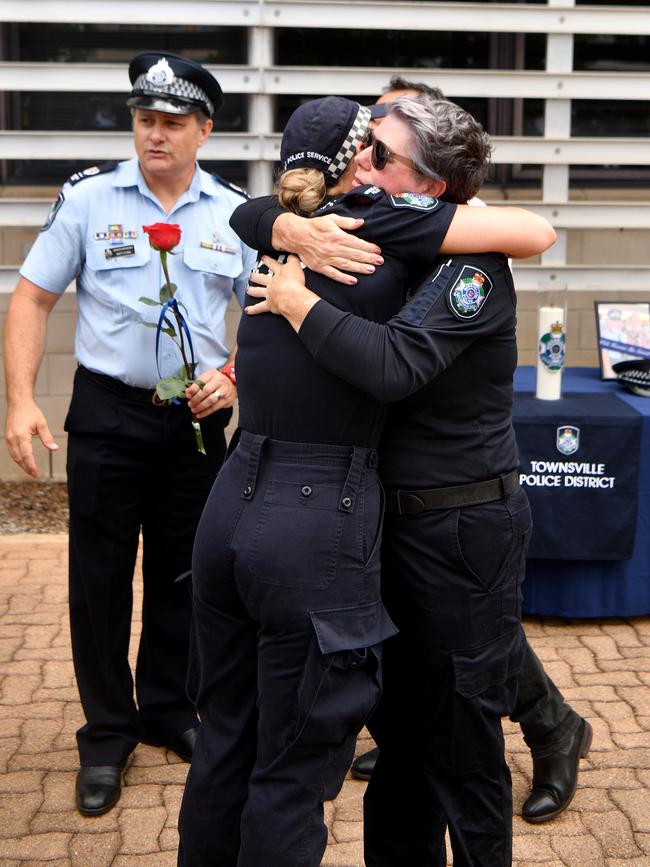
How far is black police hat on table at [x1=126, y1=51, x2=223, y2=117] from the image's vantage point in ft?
10.9

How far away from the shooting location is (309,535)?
2.15m

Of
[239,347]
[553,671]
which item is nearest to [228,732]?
→ [239,347]

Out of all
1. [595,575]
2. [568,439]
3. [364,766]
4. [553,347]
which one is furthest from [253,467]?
[595,575]

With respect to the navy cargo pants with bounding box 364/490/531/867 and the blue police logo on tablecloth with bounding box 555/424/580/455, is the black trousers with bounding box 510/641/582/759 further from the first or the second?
the blue police logo on tablecloth with bounding box 555/424/580/455

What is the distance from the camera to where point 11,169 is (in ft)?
21.5

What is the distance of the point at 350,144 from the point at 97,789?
2007mm

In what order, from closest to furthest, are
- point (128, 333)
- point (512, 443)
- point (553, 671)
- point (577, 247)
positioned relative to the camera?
point (512, 443), point (128, 333), point (553, 671), point (577, 247)

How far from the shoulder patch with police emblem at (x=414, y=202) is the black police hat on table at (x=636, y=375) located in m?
2.62

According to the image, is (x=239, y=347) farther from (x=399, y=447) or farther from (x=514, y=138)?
(x=514, y=138)

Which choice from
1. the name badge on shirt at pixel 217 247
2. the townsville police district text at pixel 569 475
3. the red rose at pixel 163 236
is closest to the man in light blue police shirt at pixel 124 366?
the name badge on shirt at pixel 217 247

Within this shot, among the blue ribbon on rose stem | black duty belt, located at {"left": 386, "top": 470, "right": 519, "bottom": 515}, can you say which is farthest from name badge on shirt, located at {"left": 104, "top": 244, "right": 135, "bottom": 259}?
black duty belt, located at {"left": 386, "top": 470, "right": 519, "bottom": 515}

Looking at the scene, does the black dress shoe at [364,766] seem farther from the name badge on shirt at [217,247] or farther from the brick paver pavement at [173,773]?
the name badge on shirt at [217,247]

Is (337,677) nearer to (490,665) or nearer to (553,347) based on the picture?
(490,665)

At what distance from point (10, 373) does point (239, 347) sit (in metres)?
1.18
